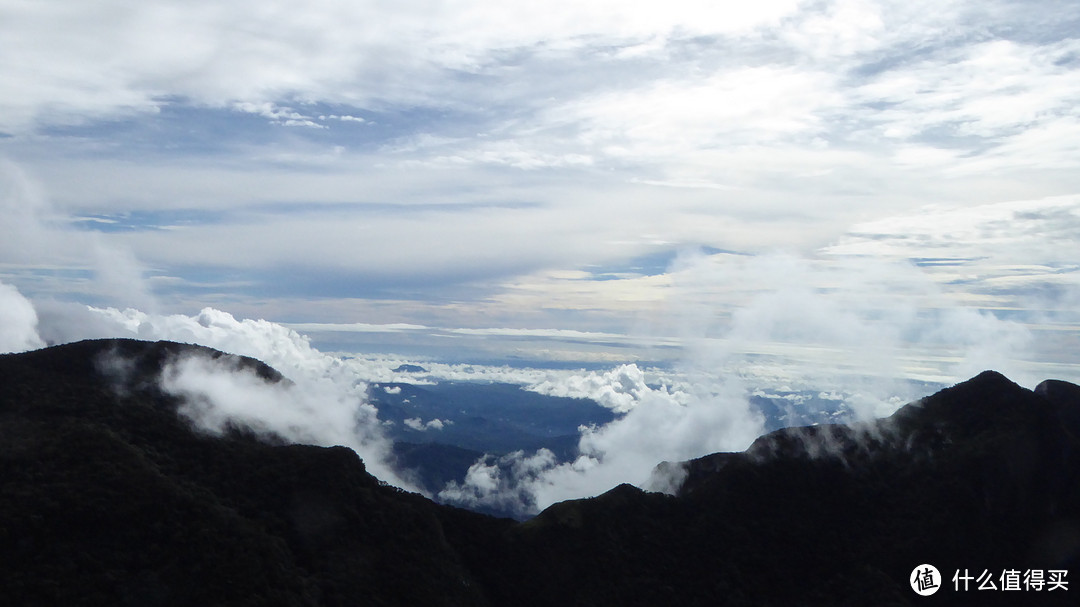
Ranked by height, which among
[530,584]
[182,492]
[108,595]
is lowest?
[530,584]

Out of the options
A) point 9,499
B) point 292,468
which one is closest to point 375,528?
point 292,468

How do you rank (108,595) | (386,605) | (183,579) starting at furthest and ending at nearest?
(386,605) → (183,579) → (108,595)

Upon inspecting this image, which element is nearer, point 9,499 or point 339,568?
point 9,499

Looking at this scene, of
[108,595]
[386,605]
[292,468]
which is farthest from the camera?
[292,468]

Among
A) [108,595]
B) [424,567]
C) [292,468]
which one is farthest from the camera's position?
[292,468]

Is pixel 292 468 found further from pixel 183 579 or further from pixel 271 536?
pixel 183 579

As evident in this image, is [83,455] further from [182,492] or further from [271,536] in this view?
[271,536]

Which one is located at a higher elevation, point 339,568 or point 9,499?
point 9,499

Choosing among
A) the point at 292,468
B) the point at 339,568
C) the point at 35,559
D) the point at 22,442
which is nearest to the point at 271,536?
the point at 339,568

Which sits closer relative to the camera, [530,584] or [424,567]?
[424,567]
